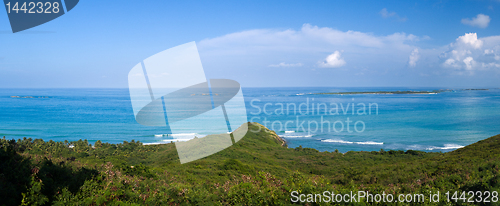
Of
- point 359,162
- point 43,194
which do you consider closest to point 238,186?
point 43,194

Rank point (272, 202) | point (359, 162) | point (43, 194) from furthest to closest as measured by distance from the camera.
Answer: point (359, 162)
point (272, 202)
point (43, 194)

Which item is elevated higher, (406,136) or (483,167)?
(483,167)

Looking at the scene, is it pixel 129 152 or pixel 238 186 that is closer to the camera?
pixel 238 186

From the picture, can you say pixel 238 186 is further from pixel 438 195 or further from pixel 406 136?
pixel 406 136

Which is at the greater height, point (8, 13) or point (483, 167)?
point (8, 13)

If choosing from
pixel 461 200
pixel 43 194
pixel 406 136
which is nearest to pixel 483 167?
pixel 461 200

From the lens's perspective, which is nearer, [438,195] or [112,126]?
[438,195]

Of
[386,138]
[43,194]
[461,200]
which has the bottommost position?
[386,138]

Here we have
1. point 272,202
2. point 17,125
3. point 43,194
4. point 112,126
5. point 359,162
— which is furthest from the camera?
point 112,126

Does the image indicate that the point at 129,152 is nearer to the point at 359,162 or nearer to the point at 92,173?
the point at 92,173
